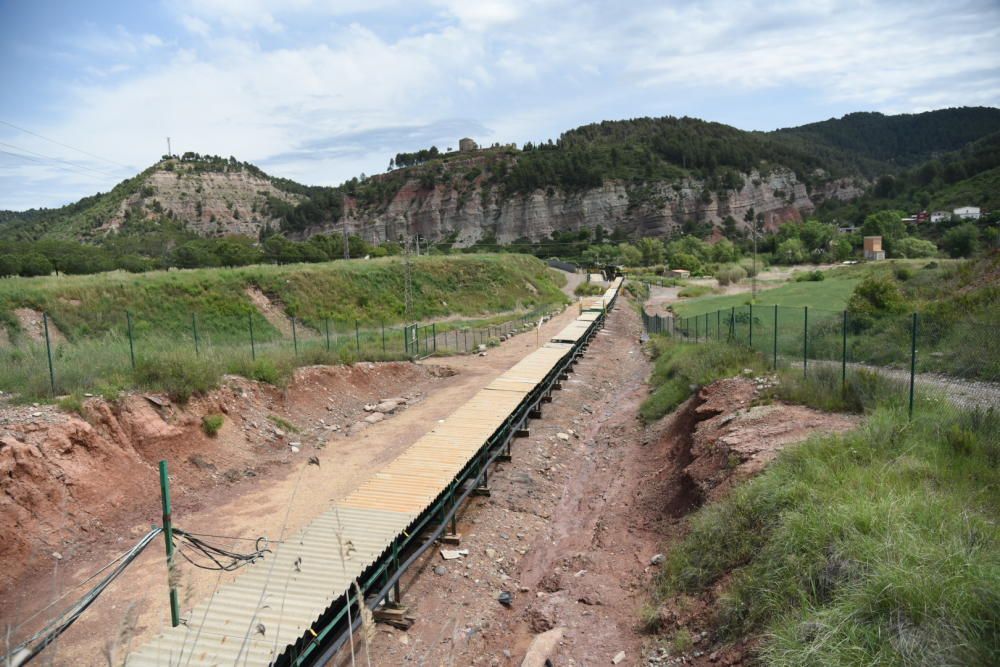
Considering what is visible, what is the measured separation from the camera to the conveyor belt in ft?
20.5

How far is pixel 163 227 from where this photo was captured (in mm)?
106375

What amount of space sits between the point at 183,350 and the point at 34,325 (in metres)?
15.9

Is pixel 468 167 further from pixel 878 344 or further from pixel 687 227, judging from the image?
pixel 878 344

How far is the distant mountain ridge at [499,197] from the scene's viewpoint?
4835 inches

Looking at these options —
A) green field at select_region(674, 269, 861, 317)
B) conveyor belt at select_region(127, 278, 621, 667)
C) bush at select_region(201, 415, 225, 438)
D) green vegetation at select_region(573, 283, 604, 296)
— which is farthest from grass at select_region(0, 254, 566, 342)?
green field at select_region(674, 269, 861, 317)

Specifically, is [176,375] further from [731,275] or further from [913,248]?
[913,248]

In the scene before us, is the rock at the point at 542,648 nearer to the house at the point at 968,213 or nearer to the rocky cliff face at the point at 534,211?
the rocky cliff face at the point at 534,211

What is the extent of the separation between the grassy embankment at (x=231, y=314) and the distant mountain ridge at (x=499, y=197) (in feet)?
195

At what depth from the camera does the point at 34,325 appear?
27.5 metres

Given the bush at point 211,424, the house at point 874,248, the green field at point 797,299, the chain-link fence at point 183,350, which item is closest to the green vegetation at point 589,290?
the green field at point 797,299

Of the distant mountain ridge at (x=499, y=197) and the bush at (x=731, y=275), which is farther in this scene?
the distant mountain ridge at (x=499, y=197)

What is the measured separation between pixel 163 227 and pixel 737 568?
386 feet

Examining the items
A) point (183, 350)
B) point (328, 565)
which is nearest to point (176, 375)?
point (183, 350)

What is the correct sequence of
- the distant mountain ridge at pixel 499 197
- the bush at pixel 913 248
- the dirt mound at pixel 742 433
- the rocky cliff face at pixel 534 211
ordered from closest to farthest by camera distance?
the dirt mound at pixel 742 433 < the bush at pixel 913 248 < the distant mountain ridge at pixel 499 197 < the rocky cliff face at pixel 534 211
